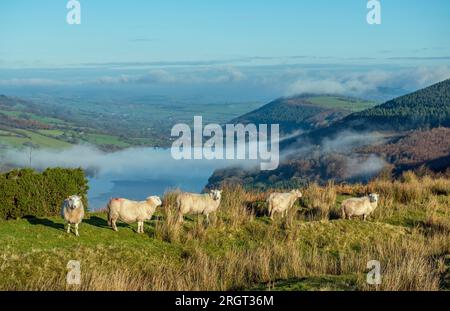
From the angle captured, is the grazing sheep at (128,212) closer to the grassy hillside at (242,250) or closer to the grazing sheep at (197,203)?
the grassy hillside at (242,250)

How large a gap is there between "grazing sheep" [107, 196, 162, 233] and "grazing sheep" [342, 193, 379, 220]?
655 centimetres

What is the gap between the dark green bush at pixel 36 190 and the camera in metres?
15.2

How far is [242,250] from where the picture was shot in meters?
14.4

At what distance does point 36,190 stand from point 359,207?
10.0m

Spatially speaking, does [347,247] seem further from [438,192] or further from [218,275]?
[438,192]

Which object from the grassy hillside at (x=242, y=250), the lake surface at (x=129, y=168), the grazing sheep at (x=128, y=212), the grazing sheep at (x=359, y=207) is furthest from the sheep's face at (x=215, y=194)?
the lake surface at (x=129, y=168)

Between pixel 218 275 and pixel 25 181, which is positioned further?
pixel 25 181

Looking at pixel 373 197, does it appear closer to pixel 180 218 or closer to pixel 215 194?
pixel 215 194

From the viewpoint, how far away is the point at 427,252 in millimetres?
13867

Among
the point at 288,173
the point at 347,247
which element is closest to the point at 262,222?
the point at 347,247

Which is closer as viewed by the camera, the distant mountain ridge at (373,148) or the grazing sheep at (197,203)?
the grazing sheep at (197,203)

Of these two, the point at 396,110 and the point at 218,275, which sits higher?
the point at 396,110

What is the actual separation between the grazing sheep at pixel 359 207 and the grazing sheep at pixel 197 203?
14.1 ft

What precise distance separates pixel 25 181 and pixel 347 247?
373 inches
